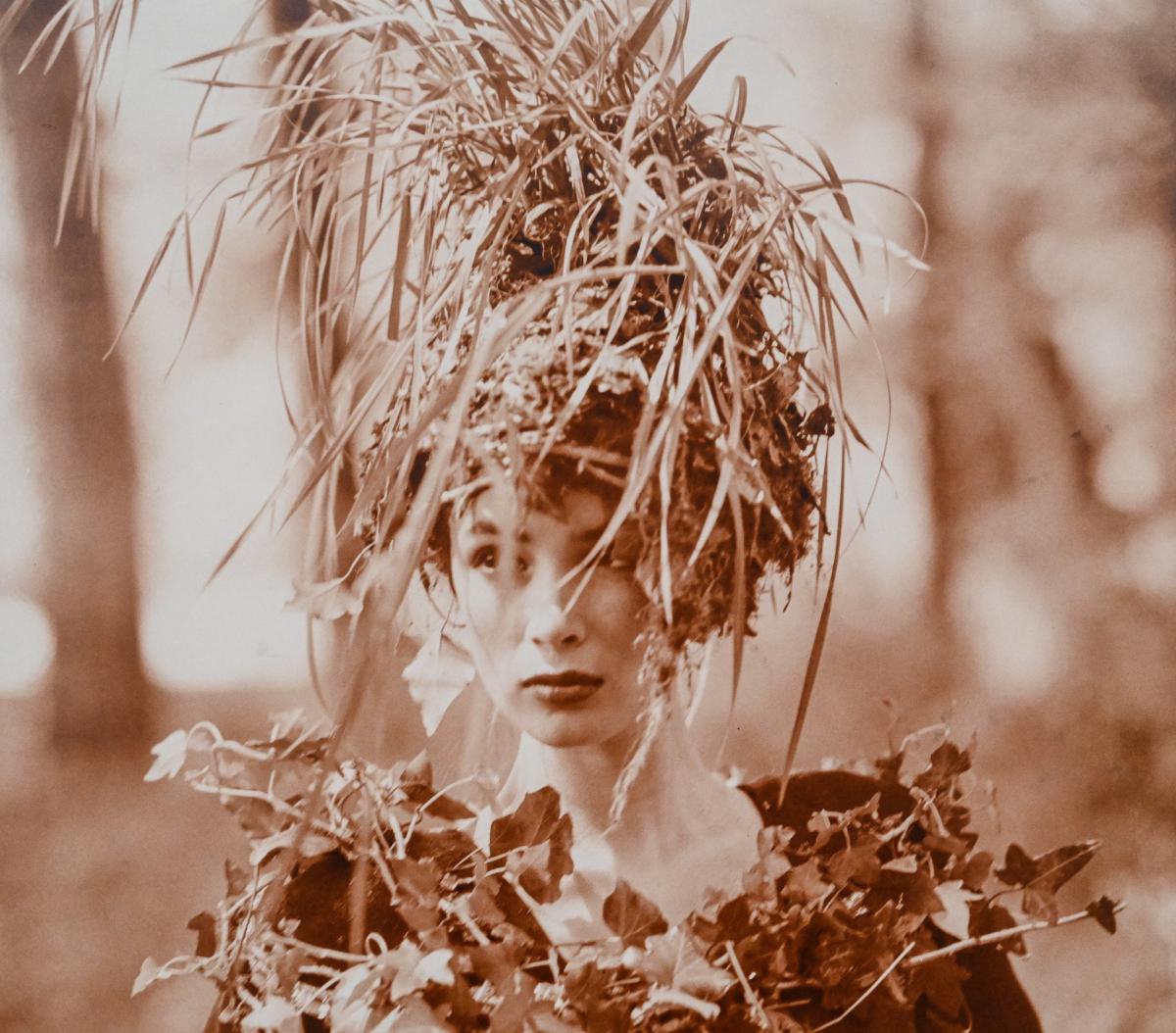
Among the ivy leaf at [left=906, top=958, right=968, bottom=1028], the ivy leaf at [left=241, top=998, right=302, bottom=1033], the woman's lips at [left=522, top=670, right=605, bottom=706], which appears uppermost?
→ the woman's lips at [left=522, top=670, right=605, bottom=706]

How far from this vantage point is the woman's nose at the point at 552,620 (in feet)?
2.23

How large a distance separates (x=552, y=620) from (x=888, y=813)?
1.00 ft

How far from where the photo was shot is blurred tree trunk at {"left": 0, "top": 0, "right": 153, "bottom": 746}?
2.68 feet

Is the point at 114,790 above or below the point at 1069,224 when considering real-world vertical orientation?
below

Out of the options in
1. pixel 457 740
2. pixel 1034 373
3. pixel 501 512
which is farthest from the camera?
pixel 1034 373

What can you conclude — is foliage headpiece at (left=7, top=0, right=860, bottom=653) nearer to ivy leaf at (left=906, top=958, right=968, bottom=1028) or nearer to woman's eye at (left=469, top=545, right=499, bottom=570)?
woman's eye at (left=469, top=545, right=499, bottom=570)

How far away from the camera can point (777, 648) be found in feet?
2.69

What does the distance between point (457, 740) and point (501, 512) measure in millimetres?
213

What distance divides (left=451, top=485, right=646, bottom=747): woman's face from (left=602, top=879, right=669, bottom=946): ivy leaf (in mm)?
103

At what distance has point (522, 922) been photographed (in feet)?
2.17

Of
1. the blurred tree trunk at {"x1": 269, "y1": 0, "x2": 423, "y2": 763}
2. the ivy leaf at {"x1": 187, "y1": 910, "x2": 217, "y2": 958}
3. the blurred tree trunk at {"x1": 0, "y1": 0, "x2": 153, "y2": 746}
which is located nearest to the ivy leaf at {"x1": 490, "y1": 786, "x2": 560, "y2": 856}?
the blurred tree trunk at {"x1": 269, "y1": 0, "x2": 423, "y2": 763}

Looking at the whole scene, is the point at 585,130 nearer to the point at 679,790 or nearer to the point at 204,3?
the point at 204,3

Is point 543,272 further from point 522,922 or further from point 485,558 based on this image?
point 522,922

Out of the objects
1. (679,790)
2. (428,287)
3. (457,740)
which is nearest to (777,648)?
(679,790)
